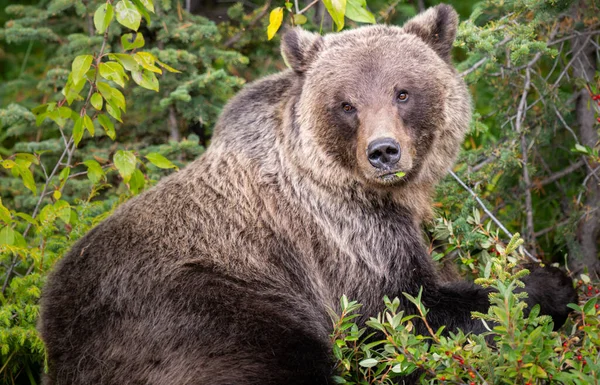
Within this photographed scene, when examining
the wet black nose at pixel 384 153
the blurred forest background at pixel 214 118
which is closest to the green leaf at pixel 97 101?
the blurred forest background at pixel 214 118

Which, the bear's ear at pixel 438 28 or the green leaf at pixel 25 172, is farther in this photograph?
the green leaf at pixel 25 172

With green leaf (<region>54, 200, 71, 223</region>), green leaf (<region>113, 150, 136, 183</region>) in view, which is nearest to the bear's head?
green leaf (<region>113, 150, 136, 183</region>)

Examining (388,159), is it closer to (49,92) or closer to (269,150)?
(269,150)

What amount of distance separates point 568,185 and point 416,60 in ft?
7.39

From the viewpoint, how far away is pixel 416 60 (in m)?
4.82

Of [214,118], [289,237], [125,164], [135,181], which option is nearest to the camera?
[289,237]

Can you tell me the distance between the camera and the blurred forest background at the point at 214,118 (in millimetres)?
5098

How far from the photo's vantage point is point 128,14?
4.67 meters

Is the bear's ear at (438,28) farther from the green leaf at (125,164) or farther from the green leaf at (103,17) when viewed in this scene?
the green leaf at (125,164)

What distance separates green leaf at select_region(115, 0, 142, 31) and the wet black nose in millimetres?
1546

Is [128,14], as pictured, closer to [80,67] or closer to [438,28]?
[80,67]

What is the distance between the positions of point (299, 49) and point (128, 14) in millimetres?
1067

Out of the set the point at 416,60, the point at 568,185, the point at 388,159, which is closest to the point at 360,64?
the point at 416,60

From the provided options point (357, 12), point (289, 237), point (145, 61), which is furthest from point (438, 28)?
point (145, 61)
